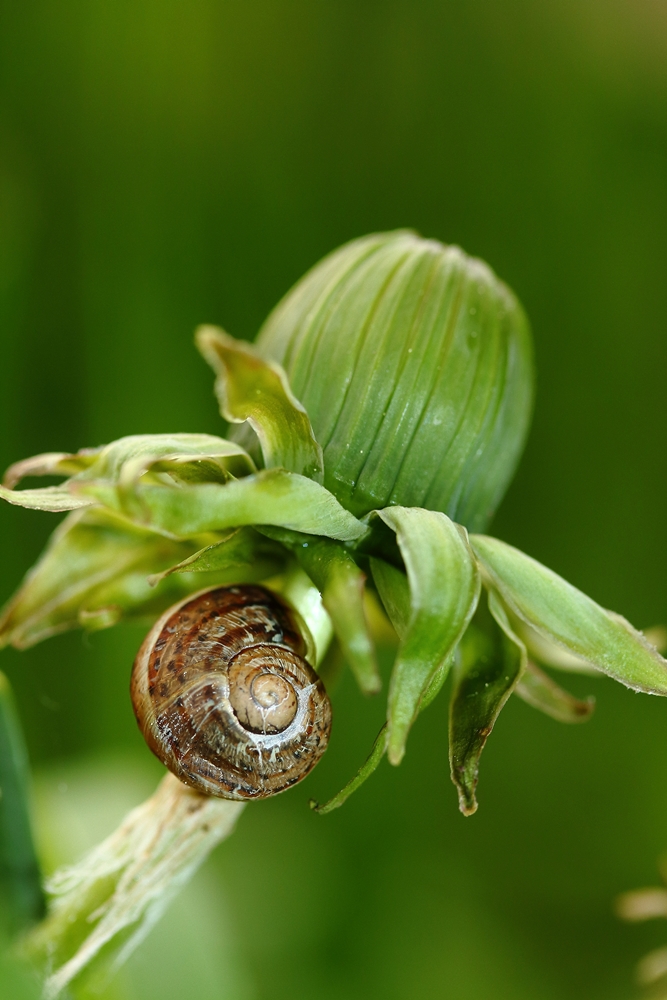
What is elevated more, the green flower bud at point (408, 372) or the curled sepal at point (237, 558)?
the green flower bud at point (408, 372)

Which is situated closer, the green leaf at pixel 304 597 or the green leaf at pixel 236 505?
the green leaf at pixel 236 505

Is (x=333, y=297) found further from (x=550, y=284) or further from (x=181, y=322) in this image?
(x=550, y=284)

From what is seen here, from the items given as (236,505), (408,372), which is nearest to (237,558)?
(236,505)

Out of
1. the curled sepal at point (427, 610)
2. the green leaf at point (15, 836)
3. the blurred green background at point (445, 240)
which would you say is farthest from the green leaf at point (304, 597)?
the blurred green background at point (445, 240)

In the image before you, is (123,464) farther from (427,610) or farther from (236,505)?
(427,610)

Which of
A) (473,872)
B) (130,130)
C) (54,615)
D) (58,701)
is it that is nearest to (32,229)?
(130,130)

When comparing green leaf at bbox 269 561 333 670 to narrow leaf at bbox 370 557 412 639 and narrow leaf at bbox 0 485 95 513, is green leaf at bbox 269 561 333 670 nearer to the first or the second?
narrow leaf at bbox 370 557 412 639

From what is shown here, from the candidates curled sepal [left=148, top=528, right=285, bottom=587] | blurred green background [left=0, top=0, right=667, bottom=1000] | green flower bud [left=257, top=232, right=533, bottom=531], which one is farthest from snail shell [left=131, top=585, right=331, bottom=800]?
blurred green background [left=0, top=0, right=667, bottom=1000]

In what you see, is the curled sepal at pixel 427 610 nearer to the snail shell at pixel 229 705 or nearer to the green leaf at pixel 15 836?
the snail shell at pixel 229 705
